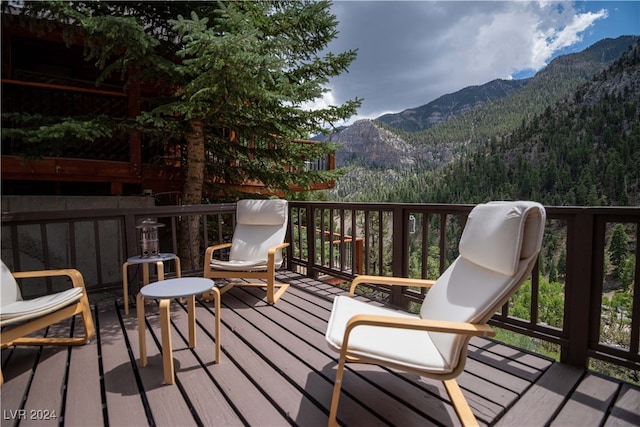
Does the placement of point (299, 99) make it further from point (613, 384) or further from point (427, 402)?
point (613, 384)

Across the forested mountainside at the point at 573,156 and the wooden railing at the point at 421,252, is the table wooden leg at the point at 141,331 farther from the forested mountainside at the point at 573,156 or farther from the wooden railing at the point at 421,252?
the forested mountainside at the point at 573,156

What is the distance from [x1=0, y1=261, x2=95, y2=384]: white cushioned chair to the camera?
6.57ft

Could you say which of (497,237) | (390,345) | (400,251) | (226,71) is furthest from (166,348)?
(226,71)

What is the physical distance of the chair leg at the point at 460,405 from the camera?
155 centimetres

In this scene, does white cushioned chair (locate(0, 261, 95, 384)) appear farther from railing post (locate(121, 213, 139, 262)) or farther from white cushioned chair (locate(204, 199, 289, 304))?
white cushioned chair (locate(204, 199, 289, 304))

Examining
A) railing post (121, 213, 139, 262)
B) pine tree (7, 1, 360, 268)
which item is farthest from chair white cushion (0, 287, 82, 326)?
pine tree (7, 1, 360, 268)

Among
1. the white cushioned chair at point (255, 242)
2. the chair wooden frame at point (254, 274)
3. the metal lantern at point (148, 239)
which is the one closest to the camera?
the metal lantern at point (148, 239)

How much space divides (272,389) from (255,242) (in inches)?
92.3

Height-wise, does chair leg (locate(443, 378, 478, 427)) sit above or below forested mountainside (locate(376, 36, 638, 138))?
below

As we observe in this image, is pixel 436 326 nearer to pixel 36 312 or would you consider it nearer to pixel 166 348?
pixel 166 348

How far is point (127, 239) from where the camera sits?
3609 millimetres

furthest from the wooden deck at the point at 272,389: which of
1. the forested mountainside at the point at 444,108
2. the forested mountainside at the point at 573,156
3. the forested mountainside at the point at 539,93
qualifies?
the forested mountainside at the point at 444,108

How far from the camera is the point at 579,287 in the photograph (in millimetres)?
2102

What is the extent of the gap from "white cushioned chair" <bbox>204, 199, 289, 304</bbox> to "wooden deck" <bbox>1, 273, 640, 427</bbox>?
1.00 m
